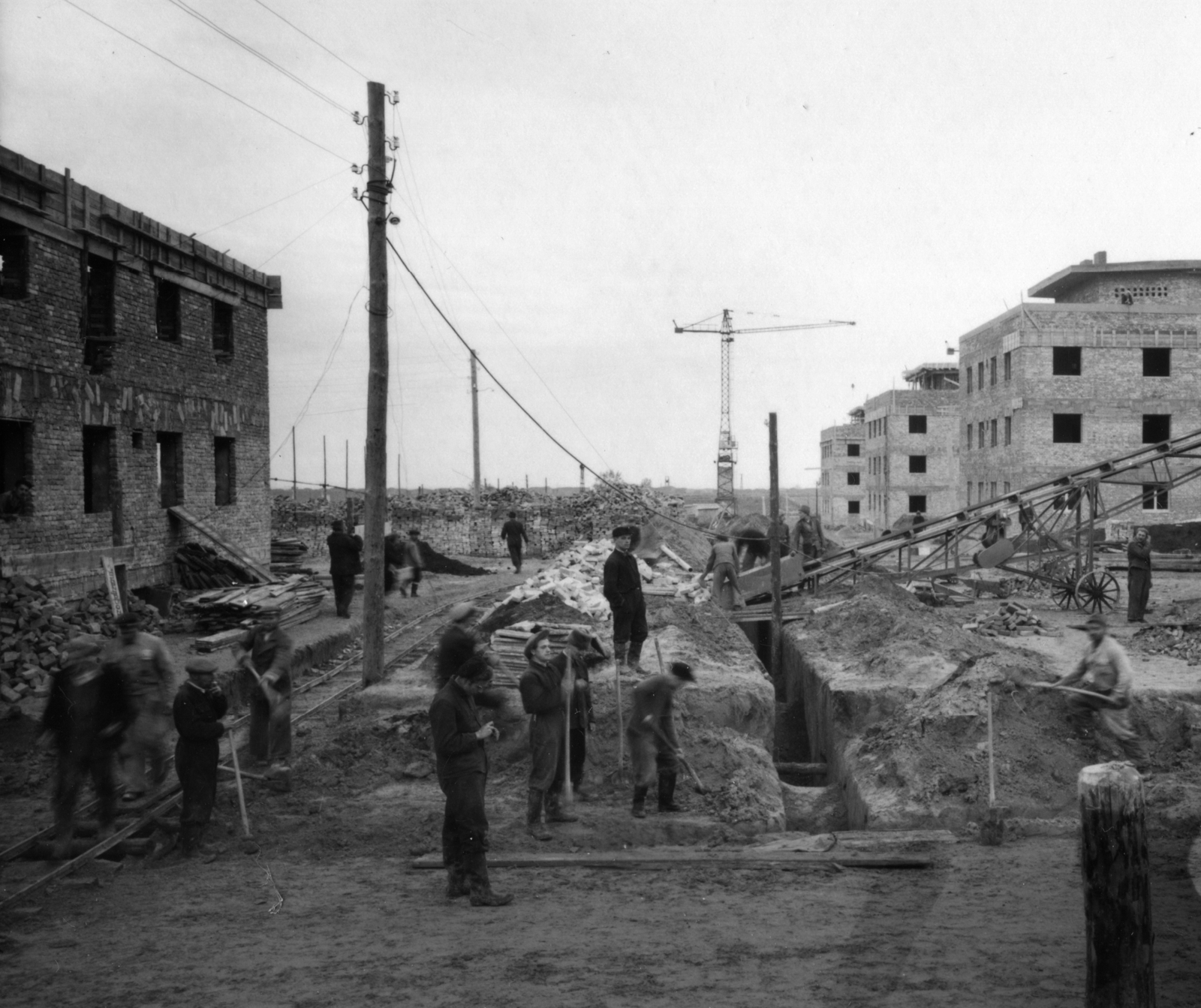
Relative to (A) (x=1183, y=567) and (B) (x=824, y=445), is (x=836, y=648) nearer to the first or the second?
(A) (x=1183, y=567)

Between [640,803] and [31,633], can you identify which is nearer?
[640,803]

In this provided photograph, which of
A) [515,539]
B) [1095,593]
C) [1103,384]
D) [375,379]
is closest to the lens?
[375,379]

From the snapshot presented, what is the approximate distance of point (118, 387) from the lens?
19.5 m

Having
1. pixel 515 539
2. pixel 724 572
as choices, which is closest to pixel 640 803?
pixel 724 572

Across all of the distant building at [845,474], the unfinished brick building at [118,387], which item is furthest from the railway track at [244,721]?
the distant building at [845,474]

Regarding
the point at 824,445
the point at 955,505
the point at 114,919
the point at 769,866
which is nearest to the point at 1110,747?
the point at 769,866

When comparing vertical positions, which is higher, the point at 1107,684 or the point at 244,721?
the point at 1107,684

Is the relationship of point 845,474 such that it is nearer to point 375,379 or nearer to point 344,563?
point 344,563

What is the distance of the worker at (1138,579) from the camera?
68.0 feet

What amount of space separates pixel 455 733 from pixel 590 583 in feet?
40.9

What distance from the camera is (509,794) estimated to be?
10.3 meters

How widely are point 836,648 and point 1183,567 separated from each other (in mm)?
15418

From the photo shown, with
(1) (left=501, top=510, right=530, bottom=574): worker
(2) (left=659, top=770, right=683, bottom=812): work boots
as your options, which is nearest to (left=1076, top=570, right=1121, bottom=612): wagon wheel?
(1) (left=501, top=510, right=530, bottom=574): worker

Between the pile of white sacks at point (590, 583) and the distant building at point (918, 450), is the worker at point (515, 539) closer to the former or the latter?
the pile of white sacks at point (590, 583)
